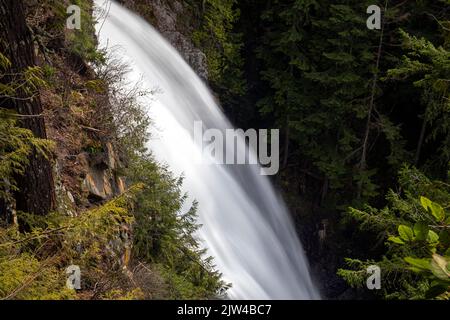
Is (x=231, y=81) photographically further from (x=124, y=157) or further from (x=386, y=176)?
(x=124, y=157)

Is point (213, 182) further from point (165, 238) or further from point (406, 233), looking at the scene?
point (406, 233)

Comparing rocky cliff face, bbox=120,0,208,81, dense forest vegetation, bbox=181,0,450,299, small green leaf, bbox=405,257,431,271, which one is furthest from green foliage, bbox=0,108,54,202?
rocky cliff face, bbox=120,0,208,81

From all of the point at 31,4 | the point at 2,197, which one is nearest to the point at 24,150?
the point at 2,197

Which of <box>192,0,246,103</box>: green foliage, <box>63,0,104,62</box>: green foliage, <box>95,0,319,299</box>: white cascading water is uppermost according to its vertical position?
<box>192,0,246,103</box>: green foliage

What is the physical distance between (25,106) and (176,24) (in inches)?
457

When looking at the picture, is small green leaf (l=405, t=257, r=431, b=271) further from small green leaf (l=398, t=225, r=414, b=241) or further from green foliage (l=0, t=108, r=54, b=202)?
green foliage (l=0, t=108, r=54, b=202)

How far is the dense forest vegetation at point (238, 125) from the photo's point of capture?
12.8 feet

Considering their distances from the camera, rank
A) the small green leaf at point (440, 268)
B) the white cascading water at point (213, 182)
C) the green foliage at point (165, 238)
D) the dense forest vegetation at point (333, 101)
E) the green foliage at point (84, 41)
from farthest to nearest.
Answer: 1. the dense forest vegetation at point (333, 101)
2. the white cascading water at point (213, 182)
3. the green foliage at point (84, 41)
4. the green foliage at point (165, 238)
5. the small green leaf at point (440, 268)

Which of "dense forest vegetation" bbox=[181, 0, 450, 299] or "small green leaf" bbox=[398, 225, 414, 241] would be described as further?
"dense forest vegetation" bbox=[181, 0, 450, 299]

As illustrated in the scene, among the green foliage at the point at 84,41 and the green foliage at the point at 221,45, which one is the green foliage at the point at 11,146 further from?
the green foliage at the point at 221,45

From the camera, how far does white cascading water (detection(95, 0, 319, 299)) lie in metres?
10.2

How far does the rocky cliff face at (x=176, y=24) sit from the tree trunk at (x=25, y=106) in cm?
1012

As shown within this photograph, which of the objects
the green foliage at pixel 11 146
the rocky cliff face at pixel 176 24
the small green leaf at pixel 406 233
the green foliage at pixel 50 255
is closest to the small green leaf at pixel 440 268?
the small green leaf at pixel 406 233

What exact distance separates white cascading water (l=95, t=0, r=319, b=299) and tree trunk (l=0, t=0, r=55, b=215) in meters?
5.11
